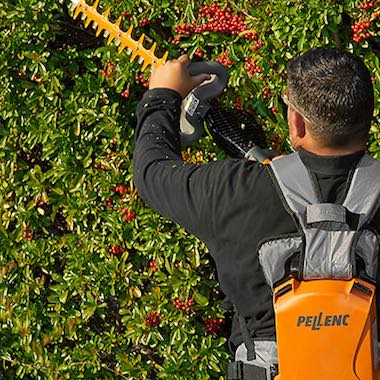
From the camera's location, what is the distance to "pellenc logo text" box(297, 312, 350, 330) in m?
2.68

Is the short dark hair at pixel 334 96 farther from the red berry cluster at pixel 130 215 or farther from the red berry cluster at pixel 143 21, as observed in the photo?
the red berry cluster at pixel 130 215

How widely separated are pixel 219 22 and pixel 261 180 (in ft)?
4.66

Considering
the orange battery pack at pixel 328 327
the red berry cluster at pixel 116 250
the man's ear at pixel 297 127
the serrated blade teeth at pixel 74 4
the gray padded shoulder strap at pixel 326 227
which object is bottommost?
the orange battery pack at pixel 328 327

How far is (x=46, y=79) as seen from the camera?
180 inches

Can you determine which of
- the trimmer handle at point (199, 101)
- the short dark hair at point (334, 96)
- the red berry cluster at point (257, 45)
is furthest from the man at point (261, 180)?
the red berry cluster at point (257, 45)

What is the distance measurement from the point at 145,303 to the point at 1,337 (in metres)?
0.95

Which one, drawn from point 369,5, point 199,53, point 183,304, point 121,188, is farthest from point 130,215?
point 369,5

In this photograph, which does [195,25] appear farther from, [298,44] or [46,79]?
[46,79]

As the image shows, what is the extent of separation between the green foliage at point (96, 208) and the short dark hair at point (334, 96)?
1.09 metres

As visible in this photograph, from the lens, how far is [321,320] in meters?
2.69

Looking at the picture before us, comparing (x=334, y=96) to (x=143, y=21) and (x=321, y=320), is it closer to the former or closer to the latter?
(x=321, y=320)

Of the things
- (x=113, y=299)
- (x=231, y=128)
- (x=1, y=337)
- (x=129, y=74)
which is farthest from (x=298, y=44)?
(x=1, y=337)

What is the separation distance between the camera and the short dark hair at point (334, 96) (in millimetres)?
2678

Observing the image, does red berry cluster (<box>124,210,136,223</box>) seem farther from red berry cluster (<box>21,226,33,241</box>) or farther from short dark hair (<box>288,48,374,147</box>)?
short dark hair (<box>288,48,374,147</box>)
